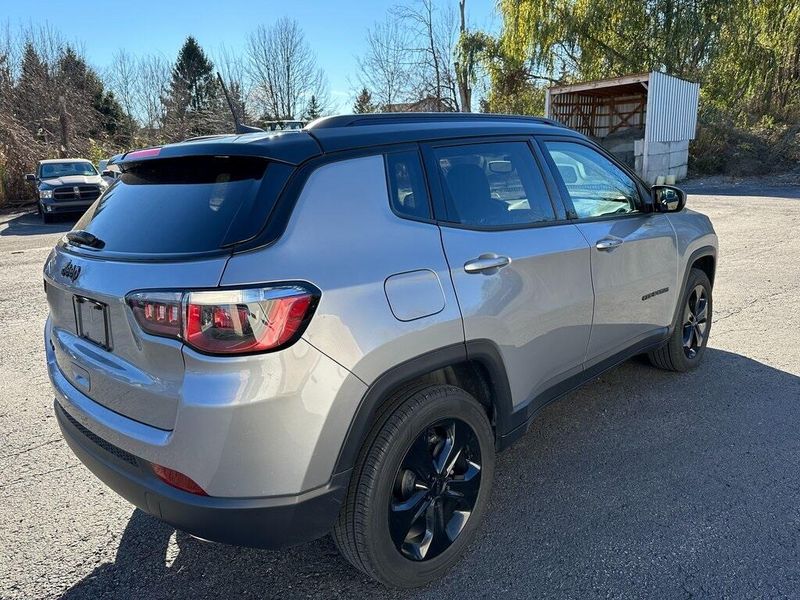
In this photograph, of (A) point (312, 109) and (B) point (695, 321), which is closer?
(B) point (695, 321)

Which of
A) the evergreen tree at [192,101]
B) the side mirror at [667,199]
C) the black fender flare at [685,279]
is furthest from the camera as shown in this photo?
the evergreen tree at [192,101]

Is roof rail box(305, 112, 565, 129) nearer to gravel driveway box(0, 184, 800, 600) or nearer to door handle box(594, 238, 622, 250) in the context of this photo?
door handle box(594, 238, 622, 250)

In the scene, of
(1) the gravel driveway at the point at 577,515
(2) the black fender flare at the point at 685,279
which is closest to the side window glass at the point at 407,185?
(1) the gravel driveway at the point at 577,515

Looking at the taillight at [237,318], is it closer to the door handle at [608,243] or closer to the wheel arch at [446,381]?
the wheel arch at [446,381]

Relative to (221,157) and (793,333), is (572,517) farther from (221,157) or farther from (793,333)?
(793,333)

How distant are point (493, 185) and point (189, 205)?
140cm

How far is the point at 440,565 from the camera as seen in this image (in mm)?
2373

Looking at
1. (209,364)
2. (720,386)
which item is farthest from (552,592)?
(720,386)

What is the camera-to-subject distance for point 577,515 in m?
2.76

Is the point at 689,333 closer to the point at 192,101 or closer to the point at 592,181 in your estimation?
the point at 592,181

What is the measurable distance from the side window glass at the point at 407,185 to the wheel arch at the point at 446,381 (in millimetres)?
564

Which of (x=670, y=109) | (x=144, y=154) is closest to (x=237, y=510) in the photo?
(x=144, y=154)

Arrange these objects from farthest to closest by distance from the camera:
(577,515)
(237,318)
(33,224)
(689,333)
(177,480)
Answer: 1. (33,224)
2. (689,333)
3. (577,515)
4. (177,480)
5. (237,318)

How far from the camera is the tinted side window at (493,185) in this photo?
253 cm
